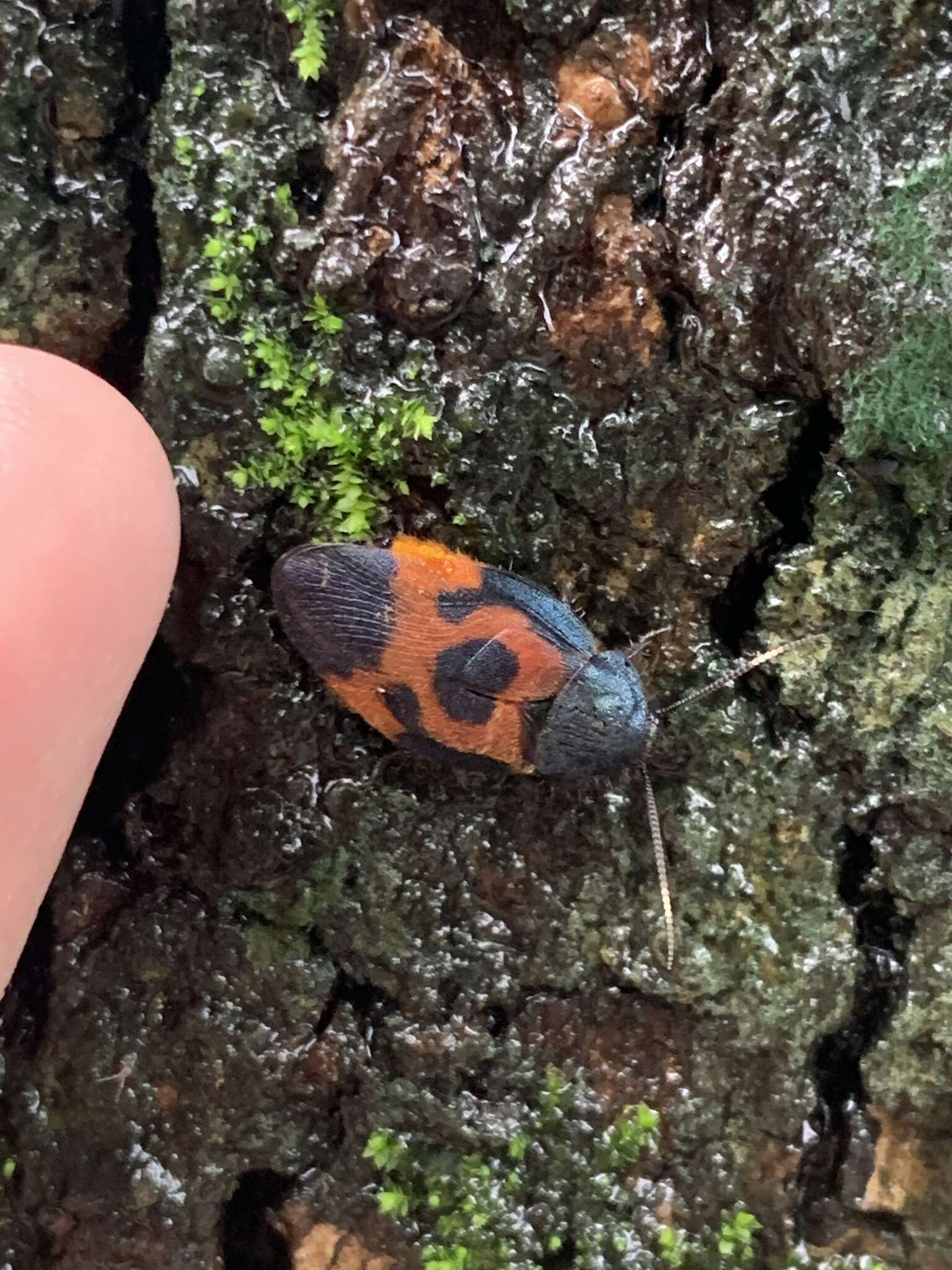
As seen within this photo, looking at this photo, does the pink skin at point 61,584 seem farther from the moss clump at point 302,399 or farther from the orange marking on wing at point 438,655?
the orange marking on wing at point 438,655

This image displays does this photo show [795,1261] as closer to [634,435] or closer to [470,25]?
[634,435]

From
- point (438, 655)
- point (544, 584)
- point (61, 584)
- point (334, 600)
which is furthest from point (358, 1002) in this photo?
point (61, 584)

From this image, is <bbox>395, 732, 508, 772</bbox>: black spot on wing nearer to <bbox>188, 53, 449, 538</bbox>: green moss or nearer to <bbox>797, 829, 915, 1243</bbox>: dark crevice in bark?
<bbox>188, 53, 449, 538</bbox>: green moss

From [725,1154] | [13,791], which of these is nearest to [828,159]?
[13,791]

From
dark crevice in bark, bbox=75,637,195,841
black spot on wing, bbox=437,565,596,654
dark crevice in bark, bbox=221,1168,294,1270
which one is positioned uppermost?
black spot on wing, bbox=437,565,596,654

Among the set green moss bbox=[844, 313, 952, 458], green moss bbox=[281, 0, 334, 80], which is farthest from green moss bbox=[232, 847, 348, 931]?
green moss bbox=[281, 0, 334, 80]

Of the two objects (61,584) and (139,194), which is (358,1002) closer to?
(61,584)
